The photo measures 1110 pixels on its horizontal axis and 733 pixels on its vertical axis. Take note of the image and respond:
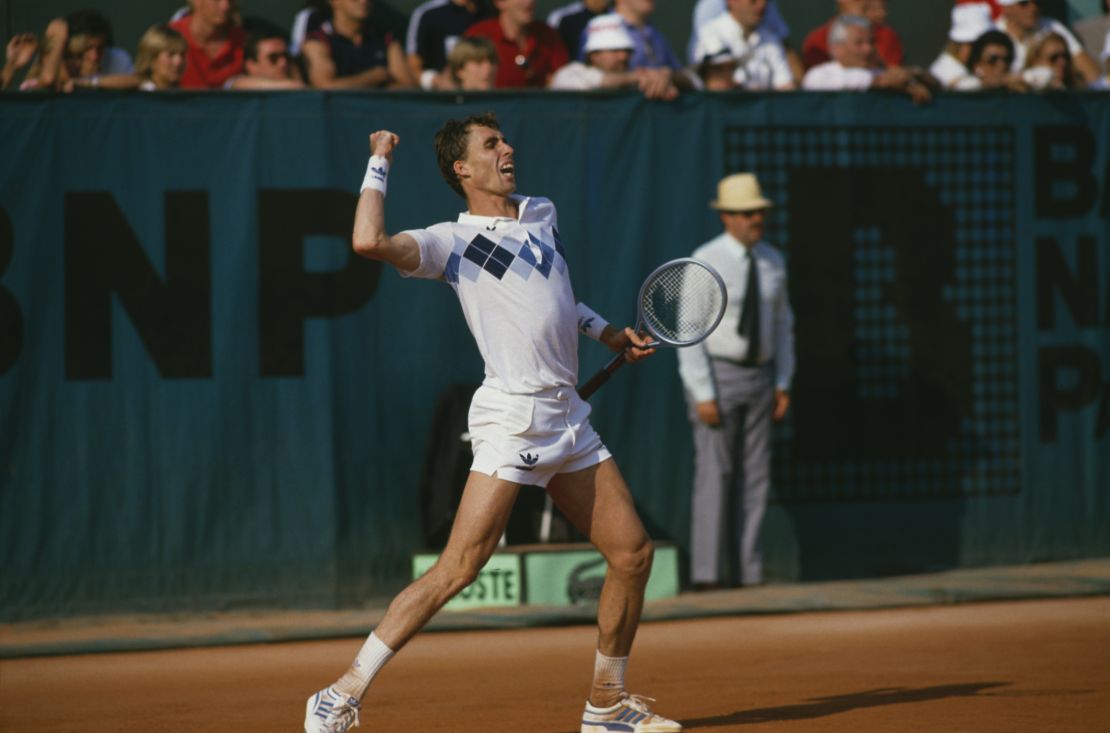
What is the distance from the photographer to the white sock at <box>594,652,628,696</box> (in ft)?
18.4

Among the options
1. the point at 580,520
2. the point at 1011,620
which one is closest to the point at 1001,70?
the point at 1011,620

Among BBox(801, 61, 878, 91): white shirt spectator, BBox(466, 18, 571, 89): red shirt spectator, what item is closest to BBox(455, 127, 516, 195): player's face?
BBox(466, 18, 571, 89): red shirt spectator

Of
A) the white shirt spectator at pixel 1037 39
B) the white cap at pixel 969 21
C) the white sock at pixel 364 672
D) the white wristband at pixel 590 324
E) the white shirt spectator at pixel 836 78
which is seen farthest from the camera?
the white cap at pixel 969 21

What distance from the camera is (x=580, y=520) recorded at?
18.2ft

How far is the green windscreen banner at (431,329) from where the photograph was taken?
8531 mm

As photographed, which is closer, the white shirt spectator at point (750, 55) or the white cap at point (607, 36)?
the white cap at point (607, 36)

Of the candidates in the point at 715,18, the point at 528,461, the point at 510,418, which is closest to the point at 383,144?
the point at 510,418

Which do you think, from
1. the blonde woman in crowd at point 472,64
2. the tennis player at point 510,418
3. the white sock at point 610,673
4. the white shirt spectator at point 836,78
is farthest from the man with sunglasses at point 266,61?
the white sock at point 610,673

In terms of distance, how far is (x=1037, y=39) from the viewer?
10.9 metres

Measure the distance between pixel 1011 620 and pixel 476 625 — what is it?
9.12ft

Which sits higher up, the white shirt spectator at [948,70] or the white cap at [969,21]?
the white cap at [969,21]

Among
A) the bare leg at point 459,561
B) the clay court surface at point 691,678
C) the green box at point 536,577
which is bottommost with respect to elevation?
the clay court surface at point 691,678

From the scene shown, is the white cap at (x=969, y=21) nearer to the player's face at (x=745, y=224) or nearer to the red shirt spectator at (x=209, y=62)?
the player's face at (x=745, y=224)

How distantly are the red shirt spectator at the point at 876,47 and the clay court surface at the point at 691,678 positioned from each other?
13.9ft
